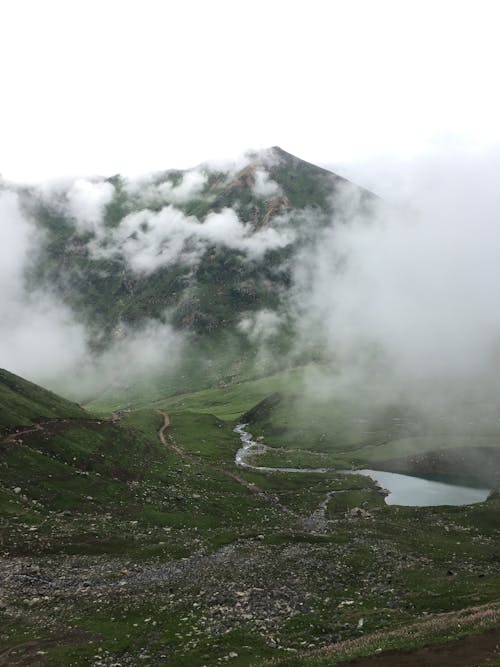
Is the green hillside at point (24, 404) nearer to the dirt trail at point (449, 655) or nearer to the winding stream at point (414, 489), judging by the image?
the winding stream at point (414, 489)

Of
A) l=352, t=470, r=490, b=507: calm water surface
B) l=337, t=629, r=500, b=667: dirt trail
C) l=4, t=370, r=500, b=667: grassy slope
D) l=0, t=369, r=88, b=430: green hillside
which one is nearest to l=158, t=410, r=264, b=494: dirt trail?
l=4, t=370, r=500, b=667: grassy slope

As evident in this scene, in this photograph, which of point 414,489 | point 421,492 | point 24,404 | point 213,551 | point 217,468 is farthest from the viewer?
point 217,468

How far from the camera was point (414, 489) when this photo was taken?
461ft

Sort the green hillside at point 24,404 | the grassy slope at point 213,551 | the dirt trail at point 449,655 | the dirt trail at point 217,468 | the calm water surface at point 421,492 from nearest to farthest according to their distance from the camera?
1. the dirt trail at point 449,655
2. the grassy slope at point 213,551
3. the green hillside at point 24,404
4. the dirt trail at point 217,468
5. the calm water surface at point 421,492

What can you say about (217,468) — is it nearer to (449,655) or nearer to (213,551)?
(213,551)

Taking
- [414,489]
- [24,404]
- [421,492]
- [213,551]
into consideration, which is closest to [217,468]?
[24,404]

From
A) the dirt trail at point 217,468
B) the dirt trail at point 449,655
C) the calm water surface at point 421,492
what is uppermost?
the dirt trail at point 449,655

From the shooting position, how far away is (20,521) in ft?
229

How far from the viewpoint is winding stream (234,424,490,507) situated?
4929 inches

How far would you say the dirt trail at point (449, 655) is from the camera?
1048 inches

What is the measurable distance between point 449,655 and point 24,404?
11623 cm

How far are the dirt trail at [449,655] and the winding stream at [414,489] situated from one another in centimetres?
9748

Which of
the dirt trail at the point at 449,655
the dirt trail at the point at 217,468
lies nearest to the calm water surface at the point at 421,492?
the dirt trail at the point at 217,468

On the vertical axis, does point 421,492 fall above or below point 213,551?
below
